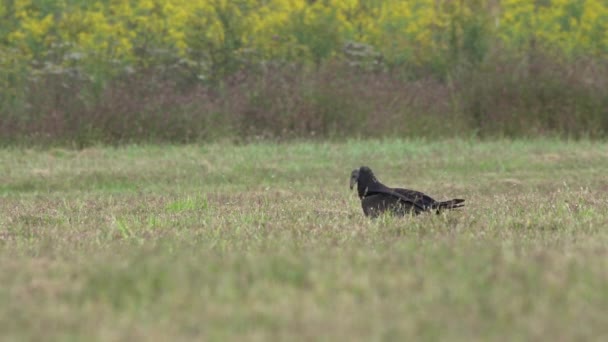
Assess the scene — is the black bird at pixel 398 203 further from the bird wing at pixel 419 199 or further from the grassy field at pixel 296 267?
the grassy field at pixel 296 267

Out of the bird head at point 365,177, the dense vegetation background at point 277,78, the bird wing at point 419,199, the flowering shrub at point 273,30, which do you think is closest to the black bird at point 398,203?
the bird wing at point 419,199

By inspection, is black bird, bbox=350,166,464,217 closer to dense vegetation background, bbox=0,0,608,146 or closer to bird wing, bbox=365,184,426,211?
bird wing, bbox=365,184,426,211

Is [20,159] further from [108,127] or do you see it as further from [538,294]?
[538,294]

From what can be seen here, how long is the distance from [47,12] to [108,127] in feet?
31.3

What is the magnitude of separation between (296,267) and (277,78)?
17.3 m

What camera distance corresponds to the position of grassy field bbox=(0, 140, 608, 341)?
371 cm

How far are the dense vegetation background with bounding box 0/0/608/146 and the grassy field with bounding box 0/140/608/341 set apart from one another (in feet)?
Result: 23.0

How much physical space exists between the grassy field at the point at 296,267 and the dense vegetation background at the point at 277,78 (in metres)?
7.00

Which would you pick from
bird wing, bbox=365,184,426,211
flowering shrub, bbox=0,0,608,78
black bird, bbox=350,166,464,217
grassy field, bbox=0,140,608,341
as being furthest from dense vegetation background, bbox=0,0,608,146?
black bird, bbox=350,166,464,217

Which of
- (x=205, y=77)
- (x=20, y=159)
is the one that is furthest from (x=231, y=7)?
(x=20, y=159)

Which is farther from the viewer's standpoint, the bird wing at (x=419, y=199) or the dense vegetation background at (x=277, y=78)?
the dense vegetation background at (x=277, y=78)

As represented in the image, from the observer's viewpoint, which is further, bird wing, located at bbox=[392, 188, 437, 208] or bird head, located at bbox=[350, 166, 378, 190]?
bird head, located at bbox=[350, 166, 378, 190]

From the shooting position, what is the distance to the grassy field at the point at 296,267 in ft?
12.2

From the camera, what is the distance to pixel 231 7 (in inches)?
969
